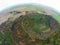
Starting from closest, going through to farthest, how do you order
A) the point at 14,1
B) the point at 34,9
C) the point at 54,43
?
the point at 54,43, the point at 34,9, the point at 14,1

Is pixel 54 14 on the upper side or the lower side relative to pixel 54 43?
upper

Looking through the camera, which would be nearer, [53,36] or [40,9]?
[53,36]

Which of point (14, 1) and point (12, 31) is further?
point (14, 1)

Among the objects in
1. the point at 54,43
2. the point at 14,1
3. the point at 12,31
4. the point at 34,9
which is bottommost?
the point at 54,43

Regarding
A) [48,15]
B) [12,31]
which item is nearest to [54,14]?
[48,15]

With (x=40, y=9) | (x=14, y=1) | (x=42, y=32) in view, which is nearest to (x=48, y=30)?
(x=42, y=32)

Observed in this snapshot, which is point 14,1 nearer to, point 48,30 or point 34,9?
point 34,9

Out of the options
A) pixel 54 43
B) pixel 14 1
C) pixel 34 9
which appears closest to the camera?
pixel 54 43

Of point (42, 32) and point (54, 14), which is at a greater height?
point (54, 14)

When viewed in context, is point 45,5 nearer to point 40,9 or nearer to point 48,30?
point 40,9
